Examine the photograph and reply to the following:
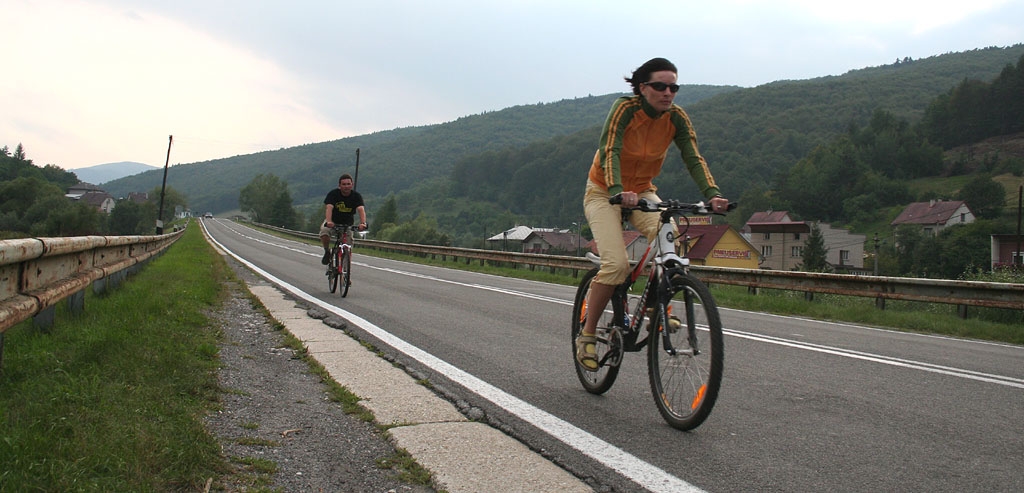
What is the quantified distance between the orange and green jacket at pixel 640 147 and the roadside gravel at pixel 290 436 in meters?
Answer: 1.88

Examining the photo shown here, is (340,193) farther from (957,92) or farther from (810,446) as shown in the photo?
(957,92)

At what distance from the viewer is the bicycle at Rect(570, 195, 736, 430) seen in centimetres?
336

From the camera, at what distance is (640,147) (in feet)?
13.6

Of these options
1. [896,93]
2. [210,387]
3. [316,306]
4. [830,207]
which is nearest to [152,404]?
[210,387]

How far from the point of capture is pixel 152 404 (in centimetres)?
340

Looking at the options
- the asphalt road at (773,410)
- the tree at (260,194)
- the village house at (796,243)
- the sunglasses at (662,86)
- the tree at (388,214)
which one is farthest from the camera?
the tree at (260,194)

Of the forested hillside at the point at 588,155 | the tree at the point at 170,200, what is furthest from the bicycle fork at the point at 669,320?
the tree at the point at 170,200

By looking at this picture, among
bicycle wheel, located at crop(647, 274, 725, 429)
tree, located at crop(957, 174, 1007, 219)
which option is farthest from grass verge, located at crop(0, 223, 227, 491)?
tree, located at crop(957, 174, 1007, 219)

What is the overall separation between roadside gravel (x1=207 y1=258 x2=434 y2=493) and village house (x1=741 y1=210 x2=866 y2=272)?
71.1m

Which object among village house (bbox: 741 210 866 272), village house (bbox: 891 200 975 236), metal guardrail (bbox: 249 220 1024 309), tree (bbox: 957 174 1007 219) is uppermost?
tree (bbox: 957 174 1007 219)

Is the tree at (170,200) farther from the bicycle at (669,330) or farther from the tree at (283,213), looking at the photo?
the bicycle at (669,330)

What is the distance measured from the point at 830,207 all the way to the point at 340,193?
3606 inches

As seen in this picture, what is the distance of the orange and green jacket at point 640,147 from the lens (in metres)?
3.96

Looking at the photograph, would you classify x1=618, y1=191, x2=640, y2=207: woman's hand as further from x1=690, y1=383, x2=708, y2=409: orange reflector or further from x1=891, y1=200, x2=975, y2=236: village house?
x1=891, y1=200, x2=975, y2=236: village house
